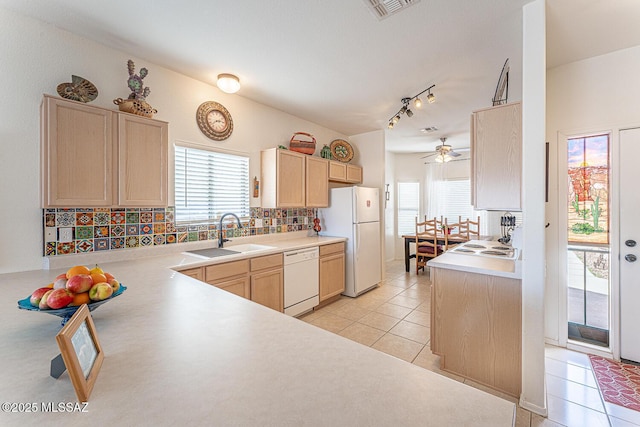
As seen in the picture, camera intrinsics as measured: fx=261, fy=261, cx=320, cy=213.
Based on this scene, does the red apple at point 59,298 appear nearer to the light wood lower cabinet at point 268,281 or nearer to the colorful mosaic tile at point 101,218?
the colorful mosaic tile at point 101,218

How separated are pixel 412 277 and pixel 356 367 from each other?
4.57 m

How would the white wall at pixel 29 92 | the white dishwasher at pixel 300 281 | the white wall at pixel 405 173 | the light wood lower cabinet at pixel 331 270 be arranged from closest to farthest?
the white wall at pixel 29 92 < the white dishwasher at pixel 300 281 < the light wood lower cabinet at pixel 331 270 < the white wall at pixel 405 173

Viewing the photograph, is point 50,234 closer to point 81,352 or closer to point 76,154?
point 76,154

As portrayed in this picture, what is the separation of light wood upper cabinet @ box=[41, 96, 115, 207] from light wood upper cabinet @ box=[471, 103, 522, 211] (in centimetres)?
279

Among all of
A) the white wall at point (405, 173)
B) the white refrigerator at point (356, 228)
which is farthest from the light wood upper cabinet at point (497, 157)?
the white wall at point (405, 173)

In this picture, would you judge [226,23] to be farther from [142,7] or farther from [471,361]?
[471,361]

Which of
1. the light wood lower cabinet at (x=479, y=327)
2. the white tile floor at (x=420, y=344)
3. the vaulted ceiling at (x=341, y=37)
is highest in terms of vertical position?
the vaulted ceiling at (x=341, y=37)

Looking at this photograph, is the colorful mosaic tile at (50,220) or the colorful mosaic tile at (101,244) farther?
the colorful mosaic tile at (101,244)

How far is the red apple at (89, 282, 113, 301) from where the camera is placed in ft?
3.12

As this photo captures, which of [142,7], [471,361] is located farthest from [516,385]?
[142,7]

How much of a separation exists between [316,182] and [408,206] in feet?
11.7

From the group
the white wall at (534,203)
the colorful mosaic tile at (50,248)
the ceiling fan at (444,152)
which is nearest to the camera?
the white wall at (534,203)

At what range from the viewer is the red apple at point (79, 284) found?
921 mm

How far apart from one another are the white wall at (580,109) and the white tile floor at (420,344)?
501 mm
